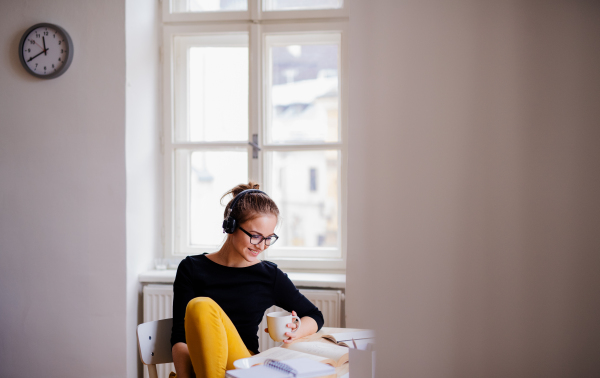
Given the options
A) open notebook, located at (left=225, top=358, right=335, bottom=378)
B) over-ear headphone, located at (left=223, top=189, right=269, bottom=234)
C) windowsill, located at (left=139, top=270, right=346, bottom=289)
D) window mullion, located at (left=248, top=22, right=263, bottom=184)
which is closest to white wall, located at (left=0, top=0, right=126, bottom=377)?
windowsill, located at (left=139, top=270, right=346, bottom=289)

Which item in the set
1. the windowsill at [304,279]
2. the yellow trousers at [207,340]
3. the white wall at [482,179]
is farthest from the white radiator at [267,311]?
the white wall at [482,179]

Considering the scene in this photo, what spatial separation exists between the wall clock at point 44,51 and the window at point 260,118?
530mm

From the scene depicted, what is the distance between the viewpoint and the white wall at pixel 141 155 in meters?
2.03

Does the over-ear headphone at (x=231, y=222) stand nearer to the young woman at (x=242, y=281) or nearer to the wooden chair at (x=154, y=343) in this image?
the young woman at (x=242, y=281)

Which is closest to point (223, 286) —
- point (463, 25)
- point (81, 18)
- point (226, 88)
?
point (463, 25)

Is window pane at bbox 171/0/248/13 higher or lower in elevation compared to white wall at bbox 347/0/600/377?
higher

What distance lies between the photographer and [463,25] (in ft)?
1.54

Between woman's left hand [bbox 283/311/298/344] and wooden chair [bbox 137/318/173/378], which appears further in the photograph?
wooden chair [bbox 137/318/173/378]

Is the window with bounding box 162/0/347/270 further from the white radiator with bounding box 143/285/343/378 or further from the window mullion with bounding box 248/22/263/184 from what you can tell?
the white radiator with bounding box 143/285/343/378

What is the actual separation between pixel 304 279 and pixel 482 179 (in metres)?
Result: 1.69

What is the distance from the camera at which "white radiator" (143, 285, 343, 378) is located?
2.03m

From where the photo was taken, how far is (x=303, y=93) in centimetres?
232

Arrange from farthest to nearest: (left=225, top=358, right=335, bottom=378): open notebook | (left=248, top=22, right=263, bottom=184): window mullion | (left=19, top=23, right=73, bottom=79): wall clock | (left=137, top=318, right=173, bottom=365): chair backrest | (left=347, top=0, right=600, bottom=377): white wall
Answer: (left=248, top=22, right=263, bottom=184): window mullion
(left=19, top=23, right=73, bottom=79): wall clock
(left=137, top=318, right=173, bottom=365): chair backrest
(left=225, top=358, right=335, bottom=378): open notebook
(left=347, top=0, right=600, bottom=377): white wall

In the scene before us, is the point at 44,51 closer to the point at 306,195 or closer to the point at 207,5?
the point at 207,5
